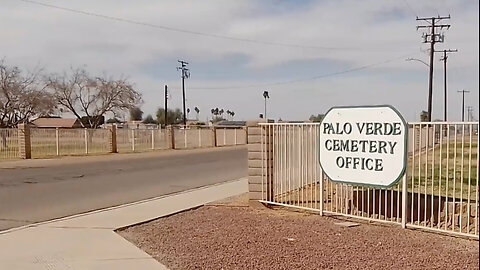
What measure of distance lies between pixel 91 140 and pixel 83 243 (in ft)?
80.8

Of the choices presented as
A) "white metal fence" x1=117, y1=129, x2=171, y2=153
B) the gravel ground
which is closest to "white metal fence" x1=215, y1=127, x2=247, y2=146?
"white metal fence" x1=117, y1=129, x2=171, y2=153

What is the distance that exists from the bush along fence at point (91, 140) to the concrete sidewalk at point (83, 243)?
14.2 m

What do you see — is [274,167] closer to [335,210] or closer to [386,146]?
[335,210]

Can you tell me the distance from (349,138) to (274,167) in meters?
2.06

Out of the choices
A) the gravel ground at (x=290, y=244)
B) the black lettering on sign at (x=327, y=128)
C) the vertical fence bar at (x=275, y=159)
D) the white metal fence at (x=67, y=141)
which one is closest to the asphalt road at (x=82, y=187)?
the gravel ground at (x=290, y=244)

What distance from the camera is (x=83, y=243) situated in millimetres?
6836

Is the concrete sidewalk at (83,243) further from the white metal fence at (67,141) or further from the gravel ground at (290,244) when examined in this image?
the white metal fence at (67,141)

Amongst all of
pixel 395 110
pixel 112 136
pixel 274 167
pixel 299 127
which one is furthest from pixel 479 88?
pixel 112 136

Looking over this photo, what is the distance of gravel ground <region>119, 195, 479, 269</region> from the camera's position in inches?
227

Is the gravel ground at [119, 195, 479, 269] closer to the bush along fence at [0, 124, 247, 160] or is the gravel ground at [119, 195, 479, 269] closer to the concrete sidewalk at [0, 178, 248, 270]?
the concrete sidewalk at [0, 178, 248, 270]

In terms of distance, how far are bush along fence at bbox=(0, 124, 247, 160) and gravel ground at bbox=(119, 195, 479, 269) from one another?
49.9 ft

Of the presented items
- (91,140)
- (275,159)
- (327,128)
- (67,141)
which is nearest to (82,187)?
(275,159)

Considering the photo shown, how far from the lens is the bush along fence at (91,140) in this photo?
26.6 metres

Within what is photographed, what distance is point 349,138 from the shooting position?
8.14m
